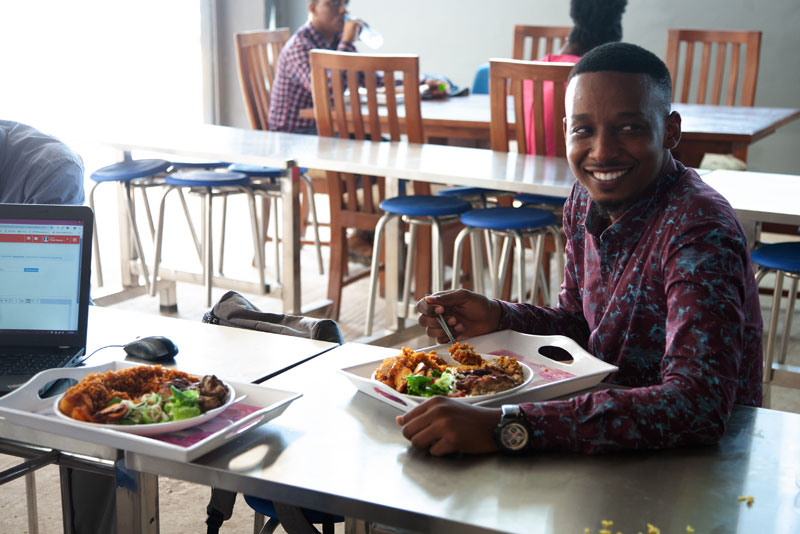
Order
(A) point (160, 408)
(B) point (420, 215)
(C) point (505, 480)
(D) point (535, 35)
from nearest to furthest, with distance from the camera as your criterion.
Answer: (C) point (505, 480)
(A) point (160, 408)
(B) point (420, 215)
(D) point (535, 35)

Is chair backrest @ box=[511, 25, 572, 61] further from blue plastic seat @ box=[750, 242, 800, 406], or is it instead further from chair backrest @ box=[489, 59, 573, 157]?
blue plastic seat @ box=[750, 242, 800, 406]

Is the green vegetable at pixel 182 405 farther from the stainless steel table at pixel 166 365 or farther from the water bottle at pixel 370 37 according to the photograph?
the water bottle at pixel 370 37

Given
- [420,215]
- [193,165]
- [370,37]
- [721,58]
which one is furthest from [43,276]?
[721,58]

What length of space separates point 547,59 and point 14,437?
3079 mm

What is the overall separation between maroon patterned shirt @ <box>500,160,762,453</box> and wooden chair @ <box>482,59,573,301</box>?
1.75 meters

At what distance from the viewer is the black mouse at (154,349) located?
1523mm

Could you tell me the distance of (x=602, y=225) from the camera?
5.00 ft

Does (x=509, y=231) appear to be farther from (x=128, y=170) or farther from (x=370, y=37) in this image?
(x=370, y=37)

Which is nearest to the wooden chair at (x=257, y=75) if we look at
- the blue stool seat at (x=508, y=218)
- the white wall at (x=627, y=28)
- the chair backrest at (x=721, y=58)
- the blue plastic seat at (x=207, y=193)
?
the blue plastic seat at (x=207, y=193)

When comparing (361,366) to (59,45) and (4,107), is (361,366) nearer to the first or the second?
(4,107)

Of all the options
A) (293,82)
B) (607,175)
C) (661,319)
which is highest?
(607,175)

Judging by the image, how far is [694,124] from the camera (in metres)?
3.97

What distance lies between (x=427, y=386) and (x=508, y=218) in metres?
1.94

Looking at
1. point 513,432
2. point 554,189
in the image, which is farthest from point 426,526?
point 554,189
